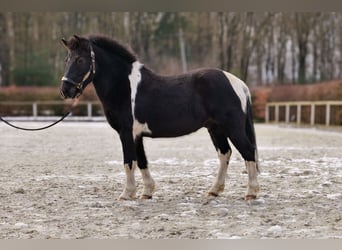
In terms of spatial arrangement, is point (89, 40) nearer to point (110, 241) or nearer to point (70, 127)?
point (110, 241)

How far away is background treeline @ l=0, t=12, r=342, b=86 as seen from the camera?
357 inches

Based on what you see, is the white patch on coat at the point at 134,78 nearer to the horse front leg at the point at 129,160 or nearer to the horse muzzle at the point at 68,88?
the horse front leg at the point at 129,160

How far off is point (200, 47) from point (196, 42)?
290mm

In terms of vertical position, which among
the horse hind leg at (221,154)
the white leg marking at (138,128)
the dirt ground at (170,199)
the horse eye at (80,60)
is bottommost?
the dirt ground at (170,199)

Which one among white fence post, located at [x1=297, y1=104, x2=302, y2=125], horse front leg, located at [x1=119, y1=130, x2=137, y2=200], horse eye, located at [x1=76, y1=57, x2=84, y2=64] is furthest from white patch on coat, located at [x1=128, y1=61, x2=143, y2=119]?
white fence post, located at [x1=297, y1=104, x2=302, y2=125]

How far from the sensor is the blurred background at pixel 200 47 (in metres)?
9.10

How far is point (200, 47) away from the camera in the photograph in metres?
10.4

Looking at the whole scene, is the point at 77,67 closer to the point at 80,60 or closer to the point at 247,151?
the point at 80,60

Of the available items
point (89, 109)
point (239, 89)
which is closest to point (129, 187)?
point (239, 89)

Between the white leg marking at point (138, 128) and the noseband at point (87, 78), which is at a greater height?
the noseband at point (87, 78)

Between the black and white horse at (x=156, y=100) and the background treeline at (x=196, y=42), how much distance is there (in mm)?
5126

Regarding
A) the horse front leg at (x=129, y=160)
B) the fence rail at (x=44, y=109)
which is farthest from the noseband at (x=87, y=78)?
the fence rail at (x=44, y=109)

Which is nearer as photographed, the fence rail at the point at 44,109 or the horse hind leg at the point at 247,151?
the horse hind leg at the point at 247,151

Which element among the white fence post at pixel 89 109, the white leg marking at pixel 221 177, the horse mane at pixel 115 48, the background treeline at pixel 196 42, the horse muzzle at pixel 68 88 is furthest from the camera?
the white fence post at pixel 89 109
